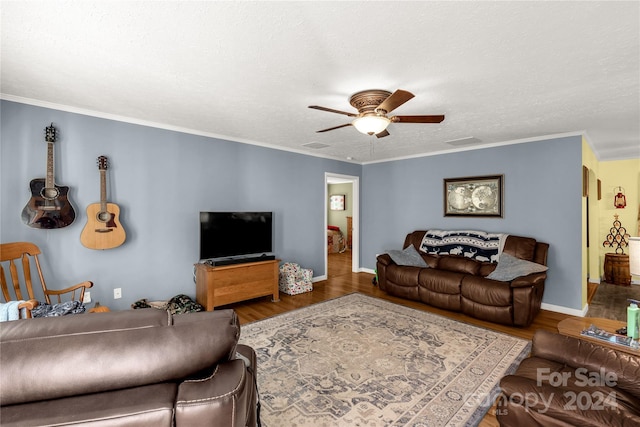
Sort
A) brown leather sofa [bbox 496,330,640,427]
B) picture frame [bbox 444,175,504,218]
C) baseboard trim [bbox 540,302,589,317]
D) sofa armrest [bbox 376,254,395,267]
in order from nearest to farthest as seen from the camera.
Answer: brown leather sofa [bbox 496,330,640,427], baseboard trim [bbox 540,302,589,317], picture frame [bbox 444,175,504,218], sofa armrest [bbox 376,254,395,267]

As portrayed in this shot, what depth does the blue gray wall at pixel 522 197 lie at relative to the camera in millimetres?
3953

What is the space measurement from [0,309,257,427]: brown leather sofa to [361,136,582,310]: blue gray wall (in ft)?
15.4

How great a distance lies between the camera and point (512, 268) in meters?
3.80

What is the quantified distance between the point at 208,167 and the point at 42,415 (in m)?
3.76

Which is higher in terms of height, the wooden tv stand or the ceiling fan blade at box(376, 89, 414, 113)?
the ceiling fan blade at box(376, 89, 414, 113)

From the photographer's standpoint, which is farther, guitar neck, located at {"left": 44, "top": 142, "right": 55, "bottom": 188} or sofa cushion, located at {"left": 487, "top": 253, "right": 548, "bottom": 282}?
sofa cushion, located at {"left": 487, "top": 253, "right": 548, "bottom": 282}

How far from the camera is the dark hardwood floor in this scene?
3.54m

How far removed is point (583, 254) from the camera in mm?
3947

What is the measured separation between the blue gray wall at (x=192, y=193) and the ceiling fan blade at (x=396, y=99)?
2.72m

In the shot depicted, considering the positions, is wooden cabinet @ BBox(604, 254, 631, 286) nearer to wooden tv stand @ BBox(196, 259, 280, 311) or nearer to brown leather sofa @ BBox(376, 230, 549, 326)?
brown leather sofa @ BBox(376, 230, 549, 326)

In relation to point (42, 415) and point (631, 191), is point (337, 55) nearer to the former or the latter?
point (42, 415)

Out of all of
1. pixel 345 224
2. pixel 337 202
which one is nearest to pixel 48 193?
pixel 345 224

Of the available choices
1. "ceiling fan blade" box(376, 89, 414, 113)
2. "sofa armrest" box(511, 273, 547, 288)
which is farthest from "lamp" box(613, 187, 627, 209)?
"ceiling fan blade" box(376, 89, 414, 113)

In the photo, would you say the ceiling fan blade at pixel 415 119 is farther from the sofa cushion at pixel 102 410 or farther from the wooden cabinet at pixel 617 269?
the wooden cabinet at pixel 617 269
